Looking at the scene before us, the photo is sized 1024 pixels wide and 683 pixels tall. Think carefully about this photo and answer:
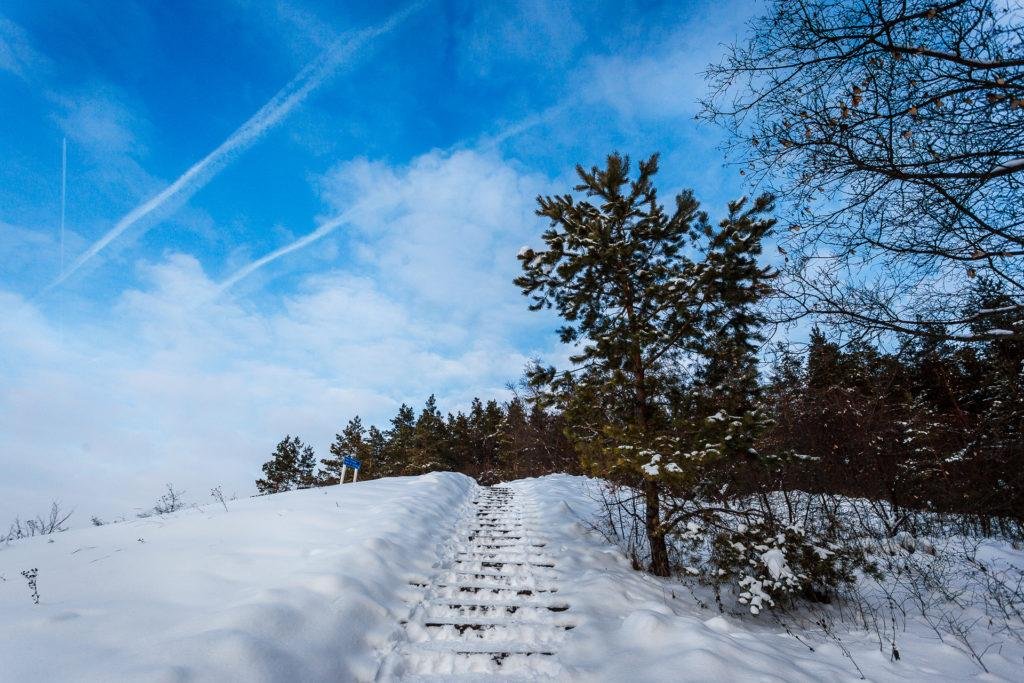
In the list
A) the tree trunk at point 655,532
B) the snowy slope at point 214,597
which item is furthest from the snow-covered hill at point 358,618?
the tree trunk at point 655,532

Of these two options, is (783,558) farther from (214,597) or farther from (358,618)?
(214,597)

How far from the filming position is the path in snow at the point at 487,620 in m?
3.43

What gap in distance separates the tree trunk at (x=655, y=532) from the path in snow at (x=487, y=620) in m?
1.64

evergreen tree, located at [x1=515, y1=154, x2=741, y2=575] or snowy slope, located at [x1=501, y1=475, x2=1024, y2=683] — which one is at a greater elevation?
evergreen tree, located at [x1=515, y1=154, x2=741, y2=575]

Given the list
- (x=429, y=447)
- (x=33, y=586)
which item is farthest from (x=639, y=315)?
(x=429, y=447)

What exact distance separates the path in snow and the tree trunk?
64.6 inches

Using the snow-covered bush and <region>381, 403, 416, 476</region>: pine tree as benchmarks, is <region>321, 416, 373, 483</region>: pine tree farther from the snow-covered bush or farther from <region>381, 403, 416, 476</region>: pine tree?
the snow-covered bush

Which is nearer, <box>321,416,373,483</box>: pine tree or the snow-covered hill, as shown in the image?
the snow-covered hill

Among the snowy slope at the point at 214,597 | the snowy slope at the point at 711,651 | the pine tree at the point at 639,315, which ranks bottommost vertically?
the snowy slope at the point at 711,651

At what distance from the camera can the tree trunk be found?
6320 mm

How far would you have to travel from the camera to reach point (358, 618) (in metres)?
3.91

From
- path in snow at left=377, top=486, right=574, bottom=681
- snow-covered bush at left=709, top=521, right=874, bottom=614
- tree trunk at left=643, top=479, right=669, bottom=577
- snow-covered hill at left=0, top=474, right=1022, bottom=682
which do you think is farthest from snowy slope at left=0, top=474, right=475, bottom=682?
snow-covered bush at left=709, top=521, right=874, bottom=614

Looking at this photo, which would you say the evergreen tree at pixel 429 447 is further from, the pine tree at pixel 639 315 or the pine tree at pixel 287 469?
the pine tree at pixel 639 315

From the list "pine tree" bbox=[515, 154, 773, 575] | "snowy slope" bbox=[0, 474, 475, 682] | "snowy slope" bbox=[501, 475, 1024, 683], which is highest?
"pine tree" bbox=[515, 154, 773, 575]
